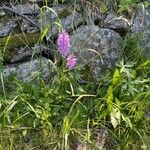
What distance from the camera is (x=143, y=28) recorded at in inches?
149

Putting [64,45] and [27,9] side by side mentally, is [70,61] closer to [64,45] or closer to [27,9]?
[64,45]

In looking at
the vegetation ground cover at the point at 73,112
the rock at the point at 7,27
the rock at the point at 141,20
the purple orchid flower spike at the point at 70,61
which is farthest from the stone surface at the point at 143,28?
the rock at the point at 7,27

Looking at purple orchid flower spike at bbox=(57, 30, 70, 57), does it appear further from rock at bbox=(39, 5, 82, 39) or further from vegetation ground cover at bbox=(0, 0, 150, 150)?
rock at bbox=(39, 5, 82, 39)

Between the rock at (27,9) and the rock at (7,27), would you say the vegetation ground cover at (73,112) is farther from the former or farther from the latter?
the rock at (27,9)

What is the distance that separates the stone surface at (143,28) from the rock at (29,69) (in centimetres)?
82

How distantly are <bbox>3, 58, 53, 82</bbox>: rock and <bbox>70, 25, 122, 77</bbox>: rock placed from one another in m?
0.28

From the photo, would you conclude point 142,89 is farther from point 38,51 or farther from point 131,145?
point 38,51

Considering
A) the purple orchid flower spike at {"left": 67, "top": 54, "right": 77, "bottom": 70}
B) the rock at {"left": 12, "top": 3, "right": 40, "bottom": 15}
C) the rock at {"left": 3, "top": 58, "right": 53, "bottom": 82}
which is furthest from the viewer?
the rock at {"left": 12, "top": 3, "right": 40, "bottom": 15}

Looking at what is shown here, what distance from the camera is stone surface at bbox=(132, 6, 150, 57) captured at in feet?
12.0

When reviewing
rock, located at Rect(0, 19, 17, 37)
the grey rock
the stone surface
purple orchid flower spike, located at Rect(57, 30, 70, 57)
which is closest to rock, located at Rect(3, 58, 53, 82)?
the grey rock

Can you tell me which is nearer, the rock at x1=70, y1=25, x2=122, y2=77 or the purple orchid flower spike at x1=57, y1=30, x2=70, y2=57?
the purple orchid flower spike at x1=57, y1=30, x2=70, y2=57

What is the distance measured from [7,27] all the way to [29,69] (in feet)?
1.26

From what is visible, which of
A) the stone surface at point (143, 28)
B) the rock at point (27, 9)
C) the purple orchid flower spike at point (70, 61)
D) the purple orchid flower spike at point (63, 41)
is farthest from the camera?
the stone surface at point (143, 28)

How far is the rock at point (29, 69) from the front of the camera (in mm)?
3389
